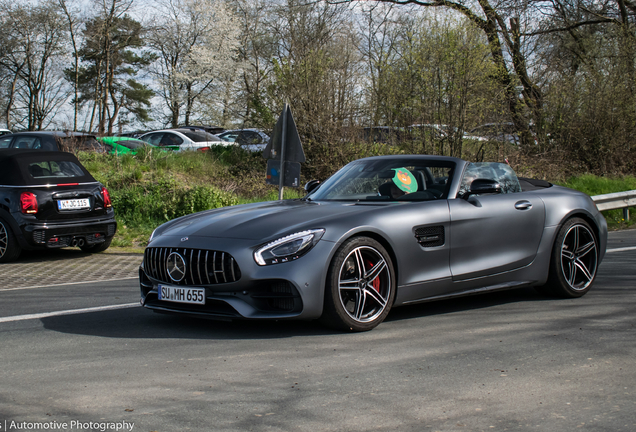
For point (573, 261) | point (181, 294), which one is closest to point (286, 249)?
point (181, 294)

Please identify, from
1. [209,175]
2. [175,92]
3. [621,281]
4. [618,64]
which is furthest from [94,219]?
[175,92]

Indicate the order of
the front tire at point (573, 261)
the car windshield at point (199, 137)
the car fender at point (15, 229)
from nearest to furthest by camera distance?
the front tire at point (573, 261) → the car fender at point (15, 229) → the car windshield at point (199, 137)

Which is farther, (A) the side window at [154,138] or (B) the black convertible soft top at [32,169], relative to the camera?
(A) the side window at [154,138]

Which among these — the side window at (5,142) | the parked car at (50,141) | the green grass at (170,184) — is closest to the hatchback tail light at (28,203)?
the green grass at (170,184)

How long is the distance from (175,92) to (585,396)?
49026mm

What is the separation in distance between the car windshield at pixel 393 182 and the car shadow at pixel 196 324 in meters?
1.07

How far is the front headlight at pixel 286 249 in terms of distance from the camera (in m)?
4.98

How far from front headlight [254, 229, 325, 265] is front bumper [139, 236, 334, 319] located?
1.5 inches

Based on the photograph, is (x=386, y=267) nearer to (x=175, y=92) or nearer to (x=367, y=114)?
(x=367, y=114)

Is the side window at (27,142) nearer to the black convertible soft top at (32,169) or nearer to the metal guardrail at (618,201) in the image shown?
the black convertible soft top at (32,169)

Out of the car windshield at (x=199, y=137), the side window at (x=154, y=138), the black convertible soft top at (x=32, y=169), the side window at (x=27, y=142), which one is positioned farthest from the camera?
the side window at (x=154, y=138)

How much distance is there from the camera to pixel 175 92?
50219 mm

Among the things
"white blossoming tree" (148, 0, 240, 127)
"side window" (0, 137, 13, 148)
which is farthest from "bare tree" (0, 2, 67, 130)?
"side window" (0, 137, 13, 148)

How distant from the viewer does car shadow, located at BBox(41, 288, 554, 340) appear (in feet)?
17.4
